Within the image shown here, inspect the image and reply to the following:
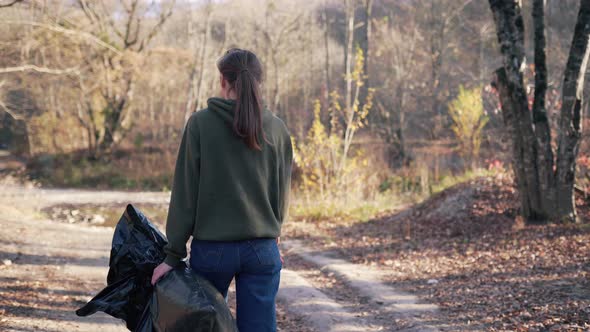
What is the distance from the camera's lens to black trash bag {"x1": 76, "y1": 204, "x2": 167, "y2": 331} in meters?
2.55

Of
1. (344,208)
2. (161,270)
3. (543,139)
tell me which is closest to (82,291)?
(161,270)

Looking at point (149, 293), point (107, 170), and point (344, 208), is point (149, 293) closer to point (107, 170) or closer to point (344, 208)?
point (344, 208)

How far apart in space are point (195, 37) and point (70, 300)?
73.8ft

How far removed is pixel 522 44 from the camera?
7461 mm

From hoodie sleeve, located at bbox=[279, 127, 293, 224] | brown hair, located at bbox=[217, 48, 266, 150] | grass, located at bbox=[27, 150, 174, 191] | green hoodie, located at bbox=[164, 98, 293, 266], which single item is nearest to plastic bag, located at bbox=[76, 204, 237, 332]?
green hoodie, located at bbox=[164, 98, 293, 266]

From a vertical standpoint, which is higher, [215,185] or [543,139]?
[543,139]

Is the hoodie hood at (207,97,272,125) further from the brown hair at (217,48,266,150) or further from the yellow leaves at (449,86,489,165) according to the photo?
the yellow leaves at (449,86,489,165)

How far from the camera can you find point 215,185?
2291 mm

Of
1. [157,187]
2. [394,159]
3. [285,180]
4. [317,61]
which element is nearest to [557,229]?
[285,180]

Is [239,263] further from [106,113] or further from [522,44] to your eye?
[106,113]

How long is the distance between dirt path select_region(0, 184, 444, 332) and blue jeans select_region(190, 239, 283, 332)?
2.25 m

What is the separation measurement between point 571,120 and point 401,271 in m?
3.34

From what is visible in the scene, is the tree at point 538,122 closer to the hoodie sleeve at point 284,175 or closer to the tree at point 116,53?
the hoodie sleeve at point 284,175

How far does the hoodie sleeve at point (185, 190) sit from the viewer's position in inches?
90.2
